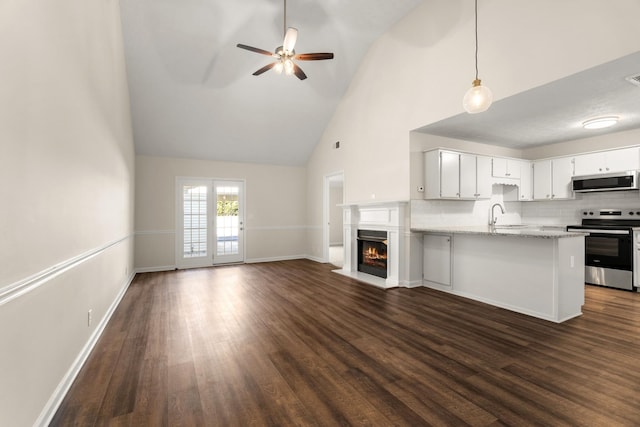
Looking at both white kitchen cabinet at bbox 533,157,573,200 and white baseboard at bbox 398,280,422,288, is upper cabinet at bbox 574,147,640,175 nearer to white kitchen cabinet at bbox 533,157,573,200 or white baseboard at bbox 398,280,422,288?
white kitchen cabinet at bbox 533,157,573,200

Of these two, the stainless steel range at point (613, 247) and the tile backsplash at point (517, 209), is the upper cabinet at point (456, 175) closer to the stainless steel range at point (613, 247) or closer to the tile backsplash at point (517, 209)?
the tile backsplash at point (517, 209)

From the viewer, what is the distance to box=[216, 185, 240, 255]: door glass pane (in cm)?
753

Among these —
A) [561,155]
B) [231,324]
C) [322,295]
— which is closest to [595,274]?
[561,155]

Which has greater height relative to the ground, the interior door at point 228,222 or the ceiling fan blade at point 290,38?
the ceiling fan blade at point 290,38

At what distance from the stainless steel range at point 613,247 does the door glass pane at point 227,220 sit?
7.20m

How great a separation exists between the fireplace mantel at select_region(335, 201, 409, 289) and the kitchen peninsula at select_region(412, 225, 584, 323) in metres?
0.65

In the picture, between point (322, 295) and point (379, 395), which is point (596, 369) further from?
point (322, 295)

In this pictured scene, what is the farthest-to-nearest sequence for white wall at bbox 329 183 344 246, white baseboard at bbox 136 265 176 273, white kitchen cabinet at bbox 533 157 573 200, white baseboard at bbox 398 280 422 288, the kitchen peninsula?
white wall at bbox 329 183 344 246 < white baseboard at bbox 136 265 176 273 < white kitchen cabinet at bbox 533 157 573 200 < white baseboard at bbox 398 280 422 288 < the kitchen peninsula

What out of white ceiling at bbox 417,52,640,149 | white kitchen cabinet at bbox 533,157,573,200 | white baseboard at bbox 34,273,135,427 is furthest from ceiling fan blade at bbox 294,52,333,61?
white kitchen cabinet at bbox 533,157,573,200

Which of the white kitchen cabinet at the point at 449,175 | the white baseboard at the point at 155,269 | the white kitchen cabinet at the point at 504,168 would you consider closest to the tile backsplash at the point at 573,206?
the white kitchen cabinet at the point at 504,168

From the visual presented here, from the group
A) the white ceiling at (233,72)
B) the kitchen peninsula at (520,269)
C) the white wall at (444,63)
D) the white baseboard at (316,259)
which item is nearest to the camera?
the white wall at (444,63)

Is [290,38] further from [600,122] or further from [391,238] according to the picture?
[600,122]

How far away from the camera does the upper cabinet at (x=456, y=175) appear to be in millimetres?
4843

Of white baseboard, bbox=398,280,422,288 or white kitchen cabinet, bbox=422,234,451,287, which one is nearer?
white kitchen cabinet, bbox=422,234,451,287
